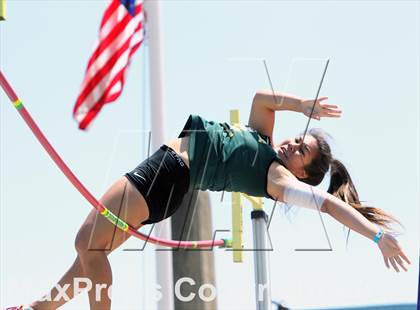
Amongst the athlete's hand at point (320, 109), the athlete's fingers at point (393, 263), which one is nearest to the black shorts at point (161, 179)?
the athlete's hand at point (320, 109)

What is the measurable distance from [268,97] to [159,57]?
3.75 feet

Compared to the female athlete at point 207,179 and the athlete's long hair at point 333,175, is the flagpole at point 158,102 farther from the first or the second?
the athlete's long hair at point 333,175

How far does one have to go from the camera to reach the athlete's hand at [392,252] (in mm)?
4621

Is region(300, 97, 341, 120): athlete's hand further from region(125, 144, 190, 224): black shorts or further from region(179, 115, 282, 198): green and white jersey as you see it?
region(125, 144, 190, 224): black shorts

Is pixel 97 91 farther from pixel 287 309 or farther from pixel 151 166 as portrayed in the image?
pixel 287 309

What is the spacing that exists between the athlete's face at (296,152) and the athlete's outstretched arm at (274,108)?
4.9 inches

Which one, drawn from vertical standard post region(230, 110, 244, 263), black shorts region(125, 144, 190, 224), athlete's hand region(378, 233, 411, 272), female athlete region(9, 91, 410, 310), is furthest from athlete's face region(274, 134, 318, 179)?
vertical standard post region(230, 110, 244, 263)

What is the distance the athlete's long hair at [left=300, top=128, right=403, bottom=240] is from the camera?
5523mm

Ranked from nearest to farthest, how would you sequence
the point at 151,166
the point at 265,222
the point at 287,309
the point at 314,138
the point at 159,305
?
the point at 159,305 → the point at 151,166 → the point at 314,138 → the point at 287,309 → the point at 265,222

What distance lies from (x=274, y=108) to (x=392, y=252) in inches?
48.6

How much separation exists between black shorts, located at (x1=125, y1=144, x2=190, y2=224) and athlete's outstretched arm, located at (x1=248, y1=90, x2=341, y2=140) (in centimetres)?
61

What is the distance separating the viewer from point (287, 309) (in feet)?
20.9

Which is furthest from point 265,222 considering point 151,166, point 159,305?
point 159,305

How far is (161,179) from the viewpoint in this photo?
5105 millimetres
